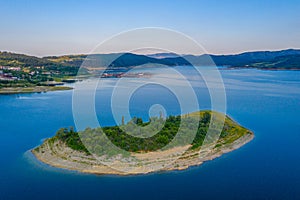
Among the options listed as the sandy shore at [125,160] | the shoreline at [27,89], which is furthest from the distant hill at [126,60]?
the sandy shore at [125,160]

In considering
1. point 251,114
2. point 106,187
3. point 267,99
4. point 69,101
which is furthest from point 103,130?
point 267,99

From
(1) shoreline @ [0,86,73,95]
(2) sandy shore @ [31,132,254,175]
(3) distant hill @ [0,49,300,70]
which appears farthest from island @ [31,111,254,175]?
(1) shoreline @ [0,86,73,95]

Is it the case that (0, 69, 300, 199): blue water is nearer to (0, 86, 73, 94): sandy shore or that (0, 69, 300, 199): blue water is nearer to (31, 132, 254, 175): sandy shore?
(31, 132, 254, 175): sandy shore

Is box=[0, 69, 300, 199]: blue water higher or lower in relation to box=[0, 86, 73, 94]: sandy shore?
lower

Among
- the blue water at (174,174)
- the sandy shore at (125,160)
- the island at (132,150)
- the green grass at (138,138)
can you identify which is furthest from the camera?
the green grass at (138,138)

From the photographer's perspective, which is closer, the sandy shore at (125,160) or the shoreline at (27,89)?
the sandy shore at (125,160)

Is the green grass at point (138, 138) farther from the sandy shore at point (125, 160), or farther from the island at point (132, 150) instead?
the sandy shore at point (125, 160)

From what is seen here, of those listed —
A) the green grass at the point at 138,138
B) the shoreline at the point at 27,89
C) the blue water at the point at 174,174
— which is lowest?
the blue water at the point at 174,174

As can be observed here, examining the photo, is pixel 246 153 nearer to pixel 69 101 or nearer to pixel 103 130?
pixel 103 130
